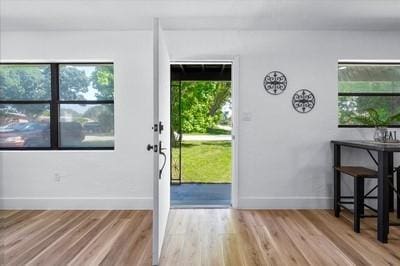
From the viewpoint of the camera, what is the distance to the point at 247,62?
388 centimetres

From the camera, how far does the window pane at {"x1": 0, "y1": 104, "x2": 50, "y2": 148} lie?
396 centimetres

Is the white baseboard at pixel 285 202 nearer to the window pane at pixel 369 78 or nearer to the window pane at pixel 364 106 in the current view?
the window pane at pixel 364 106

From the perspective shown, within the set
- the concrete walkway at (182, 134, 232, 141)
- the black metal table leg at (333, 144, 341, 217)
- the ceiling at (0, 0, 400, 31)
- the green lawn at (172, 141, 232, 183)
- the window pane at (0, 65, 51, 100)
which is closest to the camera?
the ceiling at (0, 0, 400, 31)

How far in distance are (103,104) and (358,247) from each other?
340 centimetres

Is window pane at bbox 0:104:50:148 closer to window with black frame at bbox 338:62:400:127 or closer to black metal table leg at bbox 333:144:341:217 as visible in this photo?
black metal table leg at bbox 333:144:341:217

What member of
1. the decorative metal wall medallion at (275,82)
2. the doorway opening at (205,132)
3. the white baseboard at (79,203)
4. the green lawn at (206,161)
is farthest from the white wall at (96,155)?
the green lawn at (206,161)

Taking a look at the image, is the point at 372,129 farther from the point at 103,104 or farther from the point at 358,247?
the point at 103,104

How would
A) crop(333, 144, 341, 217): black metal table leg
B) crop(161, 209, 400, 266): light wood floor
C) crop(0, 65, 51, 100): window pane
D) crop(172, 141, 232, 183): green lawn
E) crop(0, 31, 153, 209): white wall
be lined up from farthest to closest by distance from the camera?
crop(172, 141, 232, 183): green lawn < crop(0, 65, 51, 100): window pane < crop(0, 31, 153, 209): white wall < crop(333, 144, 341, 217): black metal table leg < crop(161, 209, 400, 266): light wood floor

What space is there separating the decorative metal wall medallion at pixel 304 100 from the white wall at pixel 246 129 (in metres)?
0.07

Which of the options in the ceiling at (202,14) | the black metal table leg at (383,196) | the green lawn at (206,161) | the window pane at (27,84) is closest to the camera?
the black metal table leg at (383,196)

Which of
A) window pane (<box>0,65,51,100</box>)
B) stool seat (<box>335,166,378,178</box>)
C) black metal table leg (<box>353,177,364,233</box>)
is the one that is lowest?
black metal table leg (<box>353,177,364,233</box>)

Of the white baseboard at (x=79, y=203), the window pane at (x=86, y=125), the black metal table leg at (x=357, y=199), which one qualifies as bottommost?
the white baseboard at (x=79, y=203)

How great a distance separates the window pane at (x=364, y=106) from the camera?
155 inches

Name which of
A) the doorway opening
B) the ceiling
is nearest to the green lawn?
the doorway opening
